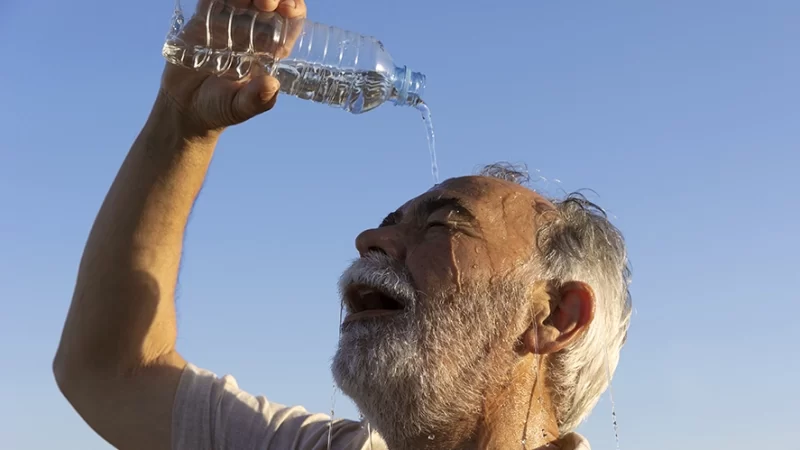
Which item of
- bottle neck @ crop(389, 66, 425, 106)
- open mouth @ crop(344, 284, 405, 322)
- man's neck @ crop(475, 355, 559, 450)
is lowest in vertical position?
Answer: man's neck @ crop(475, 355, 559, 450)

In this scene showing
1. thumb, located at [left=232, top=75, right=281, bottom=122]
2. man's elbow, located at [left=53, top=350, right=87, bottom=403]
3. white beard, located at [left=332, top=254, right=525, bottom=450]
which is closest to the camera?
thumb, located at [left=232, top=75, right=281, bottom=122]

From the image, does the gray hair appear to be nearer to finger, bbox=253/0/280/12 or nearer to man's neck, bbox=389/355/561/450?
man's neck, bbox=389/355/561/450

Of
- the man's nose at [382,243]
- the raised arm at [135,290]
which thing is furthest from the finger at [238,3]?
the man's nose at [382,243]

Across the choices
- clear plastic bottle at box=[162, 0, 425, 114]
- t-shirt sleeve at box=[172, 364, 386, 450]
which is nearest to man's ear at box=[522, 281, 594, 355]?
t-shirt sleeve at box=[172, 364, 386, 450]

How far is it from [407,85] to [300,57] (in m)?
0.52

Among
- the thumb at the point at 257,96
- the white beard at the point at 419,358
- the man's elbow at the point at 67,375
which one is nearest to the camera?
the thumb at the point at 257,96

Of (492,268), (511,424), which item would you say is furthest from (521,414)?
(492,268)

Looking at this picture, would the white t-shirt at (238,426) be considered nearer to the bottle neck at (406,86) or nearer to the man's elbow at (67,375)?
the man's elbow at (67,375)

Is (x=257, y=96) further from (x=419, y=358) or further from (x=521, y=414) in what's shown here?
(x=521, y=414)

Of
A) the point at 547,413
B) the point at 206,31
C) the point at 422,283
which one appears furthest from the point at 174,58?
the point at 547,413

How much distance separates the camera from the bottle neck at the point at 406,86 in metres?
4.07

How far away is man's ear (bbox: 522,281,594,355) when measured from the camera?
381 centimetres

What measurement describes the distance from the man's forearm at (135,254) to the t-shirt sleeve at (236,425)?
0.88 ft

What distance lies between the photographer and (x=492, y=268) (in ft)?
12.4
